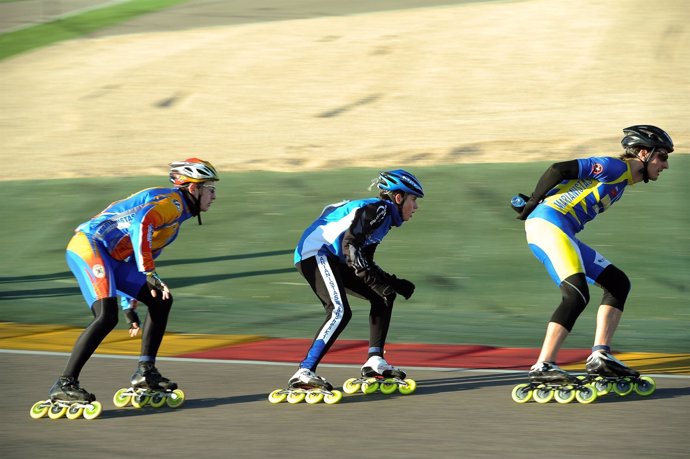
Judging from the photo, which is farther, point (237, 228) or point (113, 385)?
point (237, 228)

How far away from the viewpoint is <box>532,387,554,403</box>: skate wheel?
7508 millimetres

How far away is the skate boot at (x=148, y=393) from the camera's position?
755 cm

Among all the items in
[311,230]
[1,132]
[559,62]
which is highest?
[311,230]

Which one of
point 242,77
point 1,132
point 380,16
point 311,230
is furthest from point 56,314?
point 380,16

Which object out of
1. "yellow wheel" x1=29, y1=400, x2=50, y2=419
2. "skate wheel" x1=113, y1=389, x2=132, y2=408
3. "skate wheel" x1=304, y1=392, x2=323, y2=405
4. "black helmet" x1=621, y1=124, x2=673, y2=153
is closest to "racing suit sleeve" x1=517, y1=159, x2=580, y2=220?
"black helmet" x1=621, y1=124, x2=673, y2=153

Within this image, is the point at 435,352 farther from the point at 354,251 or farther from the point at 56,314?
the point at 56,314

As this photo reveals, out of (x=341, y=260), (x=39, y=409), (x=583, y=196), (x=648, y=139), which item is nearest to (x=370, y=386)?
(x=341, y=260)

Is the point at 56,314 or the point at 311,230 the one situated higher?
the point at 311,230

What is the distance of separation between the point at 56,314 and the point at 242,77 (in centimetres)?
1676

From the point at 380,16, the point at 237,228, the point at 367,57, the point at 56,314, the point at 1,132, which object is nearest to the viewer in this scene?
the point at 56,314

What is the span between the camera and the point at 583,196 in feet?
25.7

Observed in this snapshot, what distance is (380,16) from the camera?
104 feet

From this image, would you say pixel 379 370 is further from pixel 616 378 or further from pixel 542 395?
pixel 616 378

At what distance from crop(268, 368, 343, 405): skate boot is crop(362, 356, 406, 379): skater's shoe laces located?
47cm
